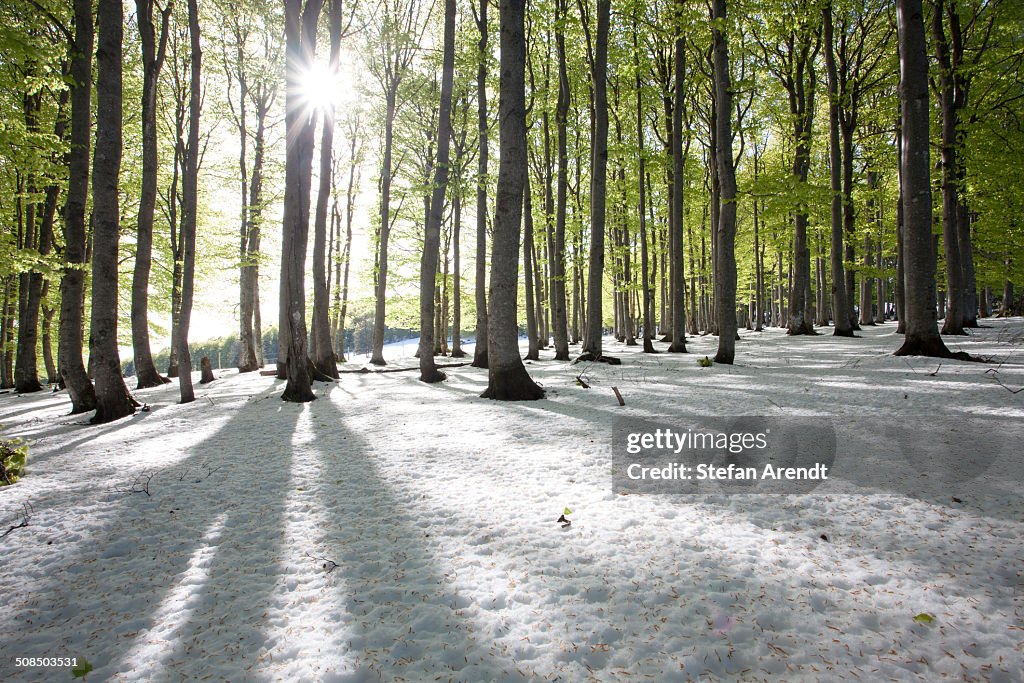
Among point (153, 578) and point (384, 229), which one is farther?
point (384, 229)

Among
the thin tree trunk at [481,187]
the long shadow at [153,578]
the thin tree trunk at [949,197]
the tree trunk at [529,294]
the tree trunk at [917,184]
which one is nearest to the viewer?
the long shadow at [153,578]

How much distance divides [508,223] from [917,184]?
24.6ft

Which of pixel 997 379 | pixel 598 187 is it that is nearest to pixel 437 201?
pixel 598 187

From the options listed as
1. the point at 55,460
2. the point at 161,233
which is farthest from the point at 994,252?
the point at 161,233

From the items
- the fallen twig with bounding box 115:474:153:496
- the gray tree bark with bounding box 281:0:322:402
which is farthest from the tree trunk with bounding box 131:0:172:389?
the fallen twig with bounding box 115:474:153:496

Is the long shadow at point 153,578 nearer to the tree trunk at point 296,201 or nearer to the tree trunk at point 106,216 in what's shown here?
the tree trunk at point 106,216

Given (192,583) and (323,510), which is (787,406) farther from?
(192,583)

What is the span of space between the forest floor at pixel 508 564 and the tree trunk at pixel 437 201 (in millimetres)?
5556

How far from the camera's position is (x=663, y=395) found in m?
6.72

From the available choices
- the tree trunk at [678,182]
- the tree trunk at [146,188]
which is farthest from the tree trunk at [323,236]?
the tree trunk at [678,182]

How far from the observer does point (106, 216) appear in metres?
6.78

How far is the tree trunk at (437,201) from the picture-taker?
9727 millimetres

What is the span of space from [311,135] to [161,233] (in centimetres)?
1242

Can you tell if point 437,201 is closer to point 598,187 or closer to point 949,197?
point 598,187
